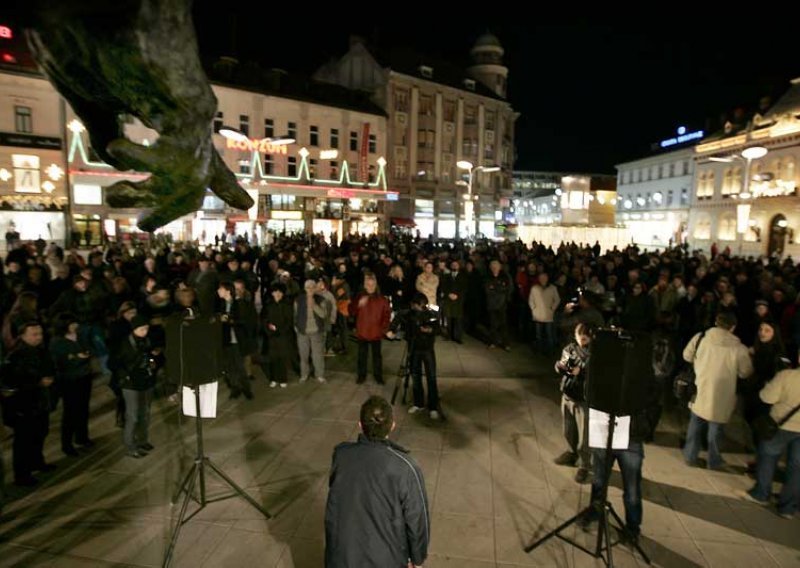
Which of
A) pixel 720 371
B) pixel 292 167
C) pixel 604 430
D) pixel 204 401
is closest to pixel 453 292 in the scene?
pixel 720 371

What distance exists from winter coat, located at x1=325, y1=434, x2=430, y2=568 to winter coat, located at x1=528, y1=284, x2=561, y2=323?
7813mm

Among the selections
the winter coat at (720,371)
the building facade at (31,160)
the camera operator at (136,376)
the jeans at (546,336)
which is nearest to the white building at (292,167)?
the building facade at (31,160)

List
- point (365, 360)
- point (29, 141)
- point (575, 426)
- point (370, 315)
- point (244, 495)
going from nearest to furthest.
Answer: point (244, 495), point (575, 426), point (370, 315), point (365, 360), point (29, 141)

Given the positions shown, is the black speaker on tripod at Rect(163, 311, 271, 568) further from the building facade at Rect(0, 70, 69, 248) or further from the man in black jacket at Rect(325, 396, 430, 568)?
the building facade at Rect(0, 70, 69, 248)

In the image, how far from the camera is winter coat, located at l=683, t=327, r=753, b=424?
5727 mm

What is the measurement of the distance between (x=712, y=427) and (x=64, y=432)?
7.63 meters

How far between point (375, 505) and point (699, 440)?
5.00 metres

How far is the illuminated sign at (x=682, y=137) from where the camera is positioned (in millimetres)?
45531

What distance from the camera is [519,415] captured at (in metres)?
7.59

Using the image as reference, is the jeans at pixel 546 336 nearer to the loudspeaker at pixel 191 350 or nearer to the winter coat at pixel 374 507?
the loudspeaker at pixel 191 350

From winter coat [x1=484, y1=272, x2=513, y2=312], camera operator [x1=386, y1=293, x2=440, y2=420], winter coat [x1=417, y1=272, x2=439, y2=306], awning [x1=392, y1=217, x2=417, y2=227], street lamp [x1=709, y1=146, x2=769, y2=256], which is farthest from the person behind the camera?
awning [x1=392, y1=217, x2=417, y2=227]

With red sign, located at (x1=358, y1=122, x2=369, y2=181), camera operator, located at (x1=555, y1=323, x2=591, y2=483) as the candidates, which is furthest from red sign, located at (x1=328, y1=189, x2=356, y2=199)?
camera operator, located at (x1=555, y1=323, x2=591, y2=483)

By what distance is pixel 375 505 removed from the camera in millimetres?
2830

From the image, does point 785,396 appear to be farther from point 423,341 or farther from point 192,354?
point 192,354
